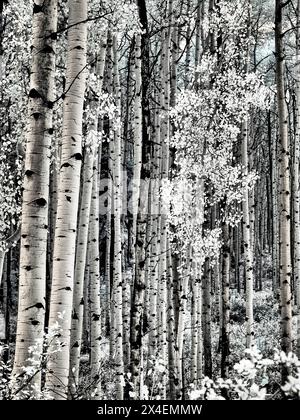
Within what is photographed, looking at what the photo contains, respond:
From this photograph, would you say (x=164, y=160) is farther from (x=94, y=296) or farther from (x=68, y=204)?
(x=68, y=204)

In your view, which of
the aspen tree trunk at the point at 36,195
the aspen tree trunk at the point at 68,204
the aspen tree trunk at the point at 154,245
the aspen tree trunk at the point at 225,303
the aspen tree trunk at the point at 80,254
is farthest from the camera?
the aspen tree trunk at the point at 225,303

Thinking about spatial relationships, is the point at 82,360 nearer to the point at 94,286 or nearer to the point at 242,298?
the point at 94,286

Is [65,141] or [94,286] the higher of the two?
[65,141]

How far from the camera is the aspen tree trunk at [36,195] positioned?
176 inches

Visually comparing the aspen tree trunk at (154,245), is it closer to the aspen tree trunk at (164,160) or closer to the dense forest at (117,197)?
the dense forest at (117,197)

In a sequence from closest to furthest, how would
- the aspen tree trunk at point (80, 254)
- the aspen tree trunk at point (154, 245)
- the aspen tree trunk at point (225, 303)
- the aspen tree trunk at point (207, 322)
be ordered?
the aspen tree trunk at point (80, 254), the aspen tree trunk at point (154, 245), the aspen tree trunk at point (225, 303), the aspen tree trunk at point (207, 322)

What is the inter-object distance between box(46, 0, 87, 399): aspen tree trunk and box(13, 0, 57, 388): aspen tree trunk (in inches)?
10.9

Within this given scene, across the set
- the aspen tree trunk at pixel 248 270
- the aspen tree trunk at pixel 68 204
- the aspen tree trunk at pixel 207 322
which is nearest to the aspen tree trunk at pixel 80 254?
the aspen tree trunk at pixel 68 204

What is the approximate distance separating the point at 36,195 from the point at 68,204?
1.56 feet

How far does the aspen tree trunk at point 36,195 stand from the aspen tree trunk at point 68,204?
0.91 feet

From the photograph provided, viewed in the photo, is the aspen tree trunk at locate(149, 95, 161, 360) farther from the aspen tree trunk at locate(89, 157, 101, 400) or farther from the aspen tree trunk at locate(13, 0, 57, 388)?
the aspen tree trunk at locate(13, 0, 57, 388)

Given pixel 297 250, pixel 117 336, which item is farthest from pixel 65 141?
pixel 297 250
